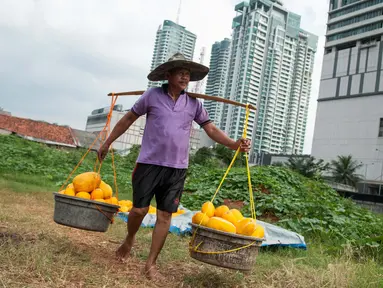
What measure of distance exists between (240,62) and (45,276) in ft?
228

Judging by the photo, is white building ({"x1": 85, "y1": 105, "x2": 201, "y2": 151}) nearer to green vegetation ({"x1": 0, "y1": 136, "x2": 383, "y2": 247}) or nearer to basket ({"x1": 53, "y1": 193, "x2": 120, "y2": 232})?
green vegetation ({"x1": 0, "y1": 136, "x2": 383, "y2": 247})

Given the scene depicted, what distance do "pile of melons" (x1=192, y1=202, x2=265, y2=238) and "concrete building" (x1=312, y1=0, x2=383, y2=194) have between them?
47.9 m

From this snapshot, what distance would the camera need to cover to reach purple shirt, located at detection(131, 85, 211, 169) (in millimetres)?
2893

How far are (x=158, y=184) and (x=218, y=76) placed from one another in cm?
7246

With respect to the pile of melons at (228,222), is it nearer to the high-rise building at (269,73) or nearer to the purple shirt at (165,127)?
the purple shirt at (165,127)

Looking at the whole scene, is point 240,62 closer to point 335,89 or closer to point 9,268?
point 335,89

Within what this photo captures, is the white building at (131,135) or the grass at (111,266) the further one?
the white building at (131,135)

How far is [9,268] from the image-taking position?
2.38 m

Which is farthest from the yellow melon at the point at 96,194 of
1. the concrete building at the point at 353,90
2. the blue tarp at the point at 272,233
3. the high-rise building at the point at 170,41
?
the high-rise building at the point at 170,41

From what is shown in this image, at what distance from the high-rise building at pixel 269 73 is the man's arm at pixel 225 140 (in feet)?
205

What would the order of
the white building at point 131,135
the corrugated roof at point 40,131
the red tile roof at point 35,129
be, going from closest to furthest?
1. the corrugated roof at point 40,131
2. the red tile roof at point 35,129
3. the white building at point 131,135

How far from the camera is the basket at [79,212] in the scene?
307 centimetres

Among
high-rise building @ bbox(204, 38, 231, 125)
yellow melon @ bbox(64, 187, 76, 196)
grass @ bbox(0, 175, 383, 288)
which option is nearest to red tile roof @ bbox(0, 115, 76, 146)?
grass @ bbox(0, 175, 383, 288)

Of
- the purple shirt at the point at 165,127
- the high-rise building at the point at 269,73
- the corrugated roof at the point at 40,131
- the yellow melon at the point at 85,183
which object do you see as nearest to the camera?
the purple shirt at the point at 165,127
